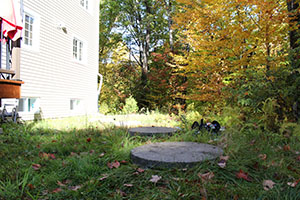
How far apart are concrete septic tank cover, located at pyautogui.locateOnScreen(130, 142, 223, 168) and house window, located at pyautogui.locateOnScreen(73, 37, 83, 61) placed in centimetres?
699

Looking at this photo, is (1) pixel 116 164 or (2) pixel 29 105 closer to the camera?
(1) pixel 116 164

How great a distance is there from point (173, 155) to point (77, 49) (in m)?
7.50

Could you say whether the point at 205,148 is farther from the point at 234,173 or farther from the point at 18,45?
the point at 18,45


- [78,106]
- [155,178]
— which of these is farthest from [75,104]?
[155,178]

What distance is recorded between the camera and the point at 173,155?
219 centimetres

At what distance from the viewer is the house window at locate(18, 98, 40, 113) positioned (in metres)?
6.01

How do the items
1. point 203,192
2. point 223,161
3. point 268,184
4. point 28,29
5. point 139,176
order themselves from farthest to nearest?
point 28,29 < point 223,161 < point 139,176 < point 268,184 < point 203,192

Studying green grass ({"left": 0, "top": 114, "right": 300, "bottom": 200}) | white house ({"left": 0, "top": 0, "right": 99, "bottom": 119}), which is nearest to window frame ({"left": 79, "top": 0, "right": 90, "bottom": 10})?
white house ({"left": 0, "top": 0, "right": 99, "bottom": 119})

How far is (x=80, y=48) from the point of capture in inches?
352

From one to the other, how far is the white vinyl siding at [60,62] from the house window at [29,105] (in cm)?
14

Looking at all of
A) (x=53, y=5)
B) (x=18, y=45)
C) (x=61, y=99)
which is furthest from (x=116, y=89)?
(x=18, y=45)

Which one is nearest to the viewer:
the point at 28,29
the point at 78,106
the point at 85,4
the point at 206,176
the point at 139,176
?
the point at 206,176

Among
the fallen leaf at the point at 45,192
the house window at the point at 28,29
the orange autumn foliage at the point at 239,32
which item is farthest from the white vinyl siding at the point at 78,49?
the fallen leaf at the point at 45,192

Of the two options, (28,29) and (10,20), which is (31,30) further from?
(10,20)
